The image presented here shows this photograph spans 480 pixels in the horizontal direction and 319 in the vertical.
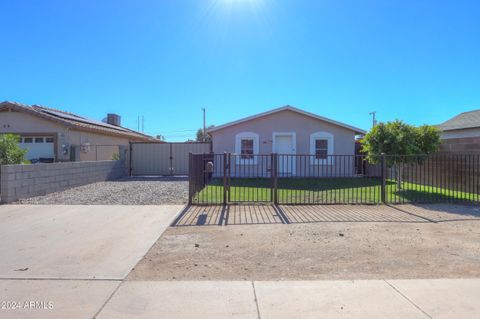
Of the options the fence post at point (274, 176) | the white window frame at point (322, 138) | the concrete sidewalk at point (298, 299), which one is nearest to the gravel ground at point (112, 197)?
the fence post at point (274, 176)

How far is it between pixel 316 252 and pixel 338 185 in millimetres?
9596

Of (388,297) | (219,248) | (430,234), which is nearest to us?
(388,297)

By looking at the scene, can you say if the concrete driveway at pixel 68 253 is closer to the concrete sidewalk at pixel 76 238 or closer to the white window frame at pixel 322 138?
A: the concrete sidewalk at pixel 76 238

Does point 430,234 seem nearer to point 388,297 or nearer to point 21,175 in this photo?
point 388,297

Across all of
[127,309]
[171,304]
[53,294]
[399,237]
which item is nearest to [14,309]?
[53,294]

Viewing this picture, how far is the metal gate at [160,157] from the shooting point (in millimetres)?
21625

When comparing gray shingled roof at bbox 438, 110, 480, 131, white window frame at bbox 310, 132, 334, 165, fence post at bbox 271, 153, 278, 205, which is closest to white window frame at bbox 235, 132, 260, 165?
white window frame at bbox 310, 132, 334, 165

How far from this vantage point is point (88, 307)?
12.4ft

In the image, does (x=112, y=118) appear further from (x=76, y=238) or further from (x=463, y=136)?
(x=76, y=238)

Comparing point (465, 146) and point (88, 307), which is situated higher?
point (465, 146)

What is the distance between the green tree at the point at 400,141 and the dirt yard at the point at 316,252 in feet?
16.3

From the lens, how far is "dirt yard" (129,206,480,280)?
16.0ft

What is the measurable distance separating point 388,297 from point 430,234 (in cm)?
354

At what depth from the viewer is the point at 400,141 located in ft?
41.9
